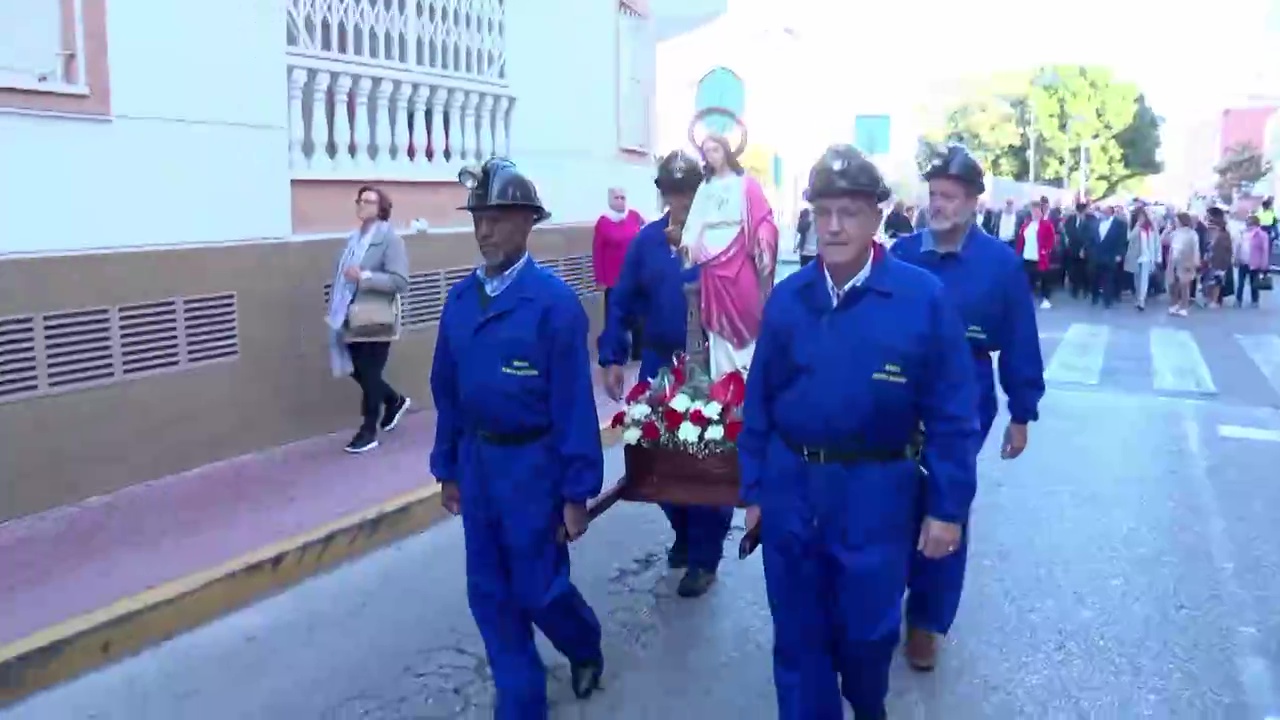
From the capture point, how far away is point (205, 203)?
25.8 feet

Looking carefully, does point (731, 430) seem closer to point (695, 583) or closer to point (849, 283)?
point (695, 583)

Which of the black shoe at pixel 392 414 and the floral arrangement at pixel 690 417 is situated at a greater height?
the floral arrangement at pixel 690 417

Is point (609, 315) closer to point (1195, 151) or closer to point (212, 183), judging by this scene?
point (212, 183)

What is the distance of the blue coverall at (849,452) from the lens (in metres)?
3.58

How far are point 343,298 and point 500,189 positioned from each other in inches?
167

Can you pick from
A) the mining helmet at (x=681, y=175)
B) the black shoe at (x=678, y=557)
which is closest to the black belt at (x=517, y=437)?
the mining helmet at (x=681, y=175)

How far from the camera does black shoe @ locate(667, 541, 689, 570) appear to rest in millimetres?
6496

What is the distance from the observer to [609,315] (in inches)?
249

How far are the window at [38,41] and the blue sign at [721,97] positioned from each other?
A: 3.36m

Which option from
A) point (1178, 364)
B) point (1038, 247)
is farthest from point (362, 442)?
point (1038, 247)

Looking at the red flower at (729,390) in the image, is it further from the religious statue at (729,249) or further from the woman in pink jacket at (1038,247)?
the woman in pink jacket at (1038,247)

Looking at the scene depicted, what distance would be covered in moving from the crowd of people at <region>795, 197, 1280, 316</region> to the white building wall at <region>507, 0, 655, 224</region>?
8.43 metres

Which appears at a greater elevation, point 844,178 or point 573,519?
point 844,178

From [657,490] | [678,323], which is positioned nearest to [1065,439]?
[678,323]
